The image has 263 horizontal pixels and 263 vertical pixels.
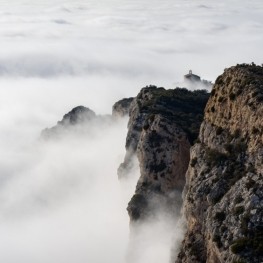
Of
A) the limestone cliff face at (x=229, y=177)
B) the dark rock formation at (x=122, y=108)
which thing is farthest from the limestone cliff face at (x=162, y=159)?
the dark rock formation at (x=122, y=108)

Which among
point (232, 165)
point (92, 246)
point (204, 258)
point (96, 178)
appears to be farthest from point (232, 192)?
point (96, 178)

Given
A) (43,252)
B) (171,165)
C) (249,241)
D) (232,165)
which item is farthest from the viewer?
(43,252)

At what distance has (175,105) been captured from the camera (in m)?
115

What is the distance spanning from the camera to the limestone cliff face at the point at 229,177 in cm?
5559

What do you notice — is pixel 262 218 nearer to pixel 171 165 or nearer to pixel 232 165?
pixel 232 165

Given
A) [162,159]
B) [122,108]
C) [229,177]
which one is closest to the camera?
[229,177]

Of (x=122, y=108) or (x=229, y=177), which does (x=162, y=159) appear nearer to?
(x=229, y=177)

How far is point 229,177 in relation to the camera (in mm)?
64438

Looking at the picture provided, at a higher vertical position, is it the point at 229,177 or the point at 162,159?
the point at 162,159

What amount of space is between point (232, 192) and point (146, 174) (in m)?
39.6

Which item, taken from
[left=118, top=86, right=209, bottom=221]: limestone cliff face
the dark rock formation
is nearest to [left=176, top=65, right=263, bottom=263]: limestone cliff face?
[left=118, top=86, right=209, bottom=221]: limestone cliff face

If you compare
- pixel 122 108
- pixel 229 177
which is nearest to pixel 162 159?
pixel 229 177

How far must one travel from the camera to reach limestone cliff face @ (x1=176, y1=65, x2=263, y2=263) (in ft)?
182

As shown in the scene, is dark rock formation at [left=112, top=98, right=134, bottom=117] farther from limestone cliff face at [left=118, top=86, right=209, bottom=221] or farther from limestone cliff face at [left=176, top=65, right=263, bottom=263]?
limestone cliff face at [left=176, top=65, right=263, bottom=263]
